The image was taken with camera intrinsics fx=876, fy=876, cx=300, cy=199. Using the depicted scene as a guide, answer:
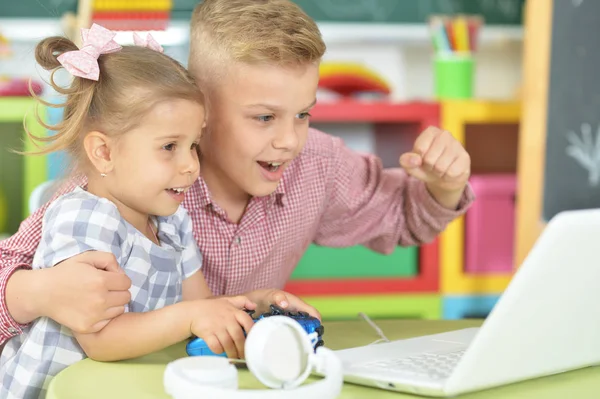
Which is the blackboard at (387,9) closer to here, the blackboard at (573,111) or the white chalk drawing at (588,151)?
the blackboard at (573,111)

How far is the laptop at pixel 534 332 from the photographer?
0.64m

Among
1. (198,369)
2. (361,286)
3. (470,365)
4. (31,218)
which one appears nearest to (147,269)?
(31,218)

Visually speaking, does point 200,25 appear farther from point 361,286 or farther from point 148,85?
point 361,286

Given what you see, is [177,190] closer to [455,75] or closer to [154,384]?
[154,384]

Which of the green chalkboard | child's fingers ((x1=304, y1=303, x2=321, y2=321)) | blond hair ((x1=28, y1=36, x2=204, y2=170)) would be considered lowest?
child's fingers ((x1=304, y1=303, x2=321, y2=321))

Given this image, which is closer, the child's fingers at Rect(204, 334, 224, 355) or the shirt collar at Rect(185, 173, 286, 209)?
the child's fingers at Rect(204, 334, 224, 355)

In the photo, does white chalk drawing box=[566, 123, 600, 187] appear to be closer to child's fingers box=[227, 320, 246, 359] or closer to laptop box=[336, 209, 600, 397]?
laptop box=[336, 209, 600, 397]

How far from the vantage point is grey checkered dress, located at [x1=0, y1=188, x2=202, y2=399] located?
911mm

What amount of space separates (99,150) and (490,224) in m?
1.85

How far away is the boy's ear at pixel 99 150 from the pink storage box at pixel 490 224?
1.76 meters

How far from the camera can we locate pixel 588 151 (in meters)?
2.24

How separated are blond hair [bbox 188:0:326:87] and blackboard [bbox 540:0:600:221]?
4.05 feet

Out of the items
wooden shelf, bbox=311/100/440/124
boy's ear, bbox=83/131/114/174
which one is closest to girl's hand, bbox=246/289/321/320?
boy's ear, bbox=83/131/114/174

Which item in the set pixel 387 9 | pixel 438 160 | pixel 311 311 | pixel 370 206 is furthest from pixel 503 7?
pixel 311 311
